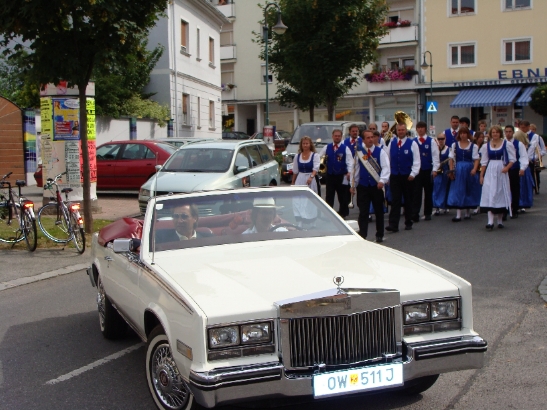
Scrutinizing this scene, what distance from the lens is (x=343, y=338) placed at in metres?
4.06

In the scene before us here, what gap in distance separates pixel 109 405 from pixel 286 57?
94.0 feet

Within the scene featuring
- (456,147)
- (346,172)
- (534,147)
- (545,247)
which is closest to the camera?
(545,247)

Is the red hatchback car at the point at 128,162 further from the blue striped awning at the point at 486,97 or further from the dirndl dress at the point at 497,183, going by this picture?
the blue striped awning at the point at 486,97

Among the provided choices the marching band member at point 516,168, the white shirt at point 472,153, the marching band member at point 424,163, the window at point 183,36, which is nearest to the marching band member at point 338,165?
the marching band member at point 424,163

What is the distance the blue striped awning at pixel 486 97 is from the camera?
44594 millimetres

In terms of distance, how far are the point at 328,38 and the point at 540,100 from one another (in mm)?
16409

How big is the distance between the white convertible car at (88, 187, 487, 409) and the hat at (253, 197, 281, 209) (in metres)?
0.48

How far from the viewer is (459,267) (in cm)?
942

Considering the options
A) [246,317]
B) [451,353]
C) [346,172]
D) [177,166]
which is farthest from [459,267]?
[177,166]

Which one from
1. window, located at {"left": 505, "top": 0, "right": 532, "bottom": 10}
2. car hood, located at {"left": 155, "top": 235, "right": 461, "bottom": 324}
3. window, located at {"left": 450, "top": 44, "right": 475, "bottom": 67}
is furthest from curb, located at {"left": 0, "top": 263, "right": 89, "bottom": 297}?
window, located at {"left": 505, "top": 0, "right": 532, "bottom": 10}

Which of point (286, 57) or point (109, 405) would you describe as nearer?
point (109, 405)

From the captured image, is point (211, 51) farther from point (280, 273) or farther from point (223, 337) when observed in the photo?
point (223, 337)

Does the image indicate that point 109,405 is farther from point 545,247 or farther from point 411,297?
point 545,247

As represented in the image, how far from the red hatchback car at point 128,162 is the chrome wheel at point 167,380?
48.8ft
